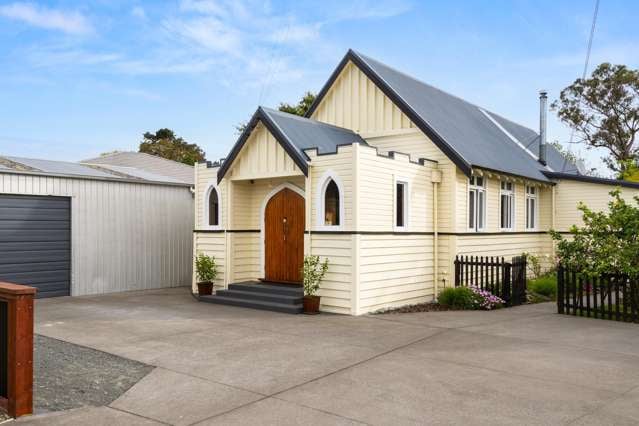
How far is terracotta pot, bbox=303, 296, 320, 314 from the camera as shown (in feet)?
39.4

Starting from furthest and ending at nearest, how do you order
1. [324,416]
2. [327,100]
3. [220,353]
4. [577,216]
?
[577,216] → [327,100] → [220,353] → [324,416]

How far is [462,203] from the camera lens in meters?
14.4

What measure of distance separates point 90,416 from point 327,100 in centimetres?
1290

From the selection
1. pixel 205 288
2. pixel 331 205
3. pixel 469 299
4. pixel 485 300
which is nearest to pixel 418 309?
pixel 469 299

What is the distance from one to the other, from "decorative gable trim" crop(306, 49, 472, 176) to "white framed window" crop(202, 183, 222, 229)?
4297 mm

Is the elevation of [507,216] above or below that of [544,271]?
above

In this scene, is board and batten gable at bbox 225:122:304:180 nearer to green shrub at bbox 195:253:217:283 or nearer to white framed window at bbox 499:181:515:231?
green shrub at bbox 195:253:217:283

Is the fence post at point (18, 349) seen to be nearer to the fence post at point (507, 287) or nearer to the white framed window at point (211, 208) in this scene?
the white framed window at point (211, 208)

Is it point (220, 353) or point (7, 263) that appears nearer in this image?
point (220, 353)

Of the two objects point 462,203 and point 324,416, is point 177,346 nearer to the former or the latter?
point 324,416

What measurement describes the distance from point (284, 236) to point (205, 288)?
8.10 feet

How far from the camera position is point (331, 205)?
1235 cm

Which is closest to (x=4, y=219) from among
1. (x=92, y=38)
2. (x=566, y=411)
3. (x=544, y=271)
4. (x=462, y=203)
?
(x=92, y=38)

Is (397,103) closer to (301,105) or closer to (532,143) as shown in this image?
(532,143)
